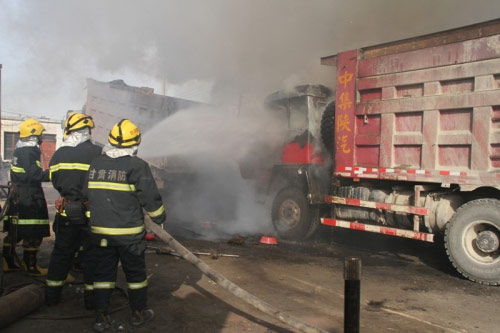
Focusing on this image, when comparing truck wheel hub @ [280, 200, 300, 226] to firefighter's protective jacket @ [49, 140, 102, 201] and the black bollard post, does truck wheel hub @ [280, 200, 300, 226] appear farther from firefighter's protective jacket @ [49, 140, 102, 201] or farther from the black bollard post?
the black bollard post

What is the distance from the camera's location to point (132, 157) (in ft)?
11.0


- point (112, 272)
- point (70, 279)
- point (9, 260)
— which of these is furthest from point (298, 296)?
point (9, 260)

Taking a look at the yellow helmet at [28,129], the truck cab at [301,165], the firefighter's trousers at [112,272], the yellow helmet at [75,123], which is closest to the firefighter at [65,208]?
the yellow helmet at [75,123]

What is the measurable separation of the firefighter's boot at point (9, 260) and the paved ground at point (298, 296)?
0.18m

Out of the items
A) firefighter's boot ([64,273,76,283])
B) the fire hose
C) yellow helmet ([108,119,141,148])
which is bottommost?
firefighter's boot ([64,273,76,283])

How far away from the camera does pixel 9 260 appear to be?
468cm

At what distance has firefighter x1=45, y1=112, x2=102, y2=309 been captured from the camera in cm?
373

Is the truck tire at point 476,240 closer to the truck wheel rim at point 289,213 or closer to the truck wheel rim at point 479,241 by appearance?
the truck wheel rim at point 479,241

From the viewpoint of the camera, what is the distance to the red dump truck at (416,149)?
4.80m

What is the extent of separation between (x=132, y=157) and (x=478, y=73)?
4.01 m

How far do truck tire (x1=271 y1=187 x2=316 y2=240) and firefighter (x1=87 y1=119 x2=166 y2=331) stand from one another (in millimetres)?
4028

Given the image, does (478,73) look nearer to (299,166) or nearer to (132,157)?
(299,166)

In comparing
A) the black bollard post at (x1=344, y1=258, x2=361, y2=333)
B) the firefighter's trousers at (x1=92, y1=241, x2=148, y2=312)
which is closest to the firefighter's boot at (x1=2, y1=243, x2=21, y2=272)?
the firefighter's trousers at (x1=92, y1=241, x2=148, y2=312)

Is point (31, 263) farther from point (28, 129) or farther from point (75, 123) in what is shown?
point (75, 123)
